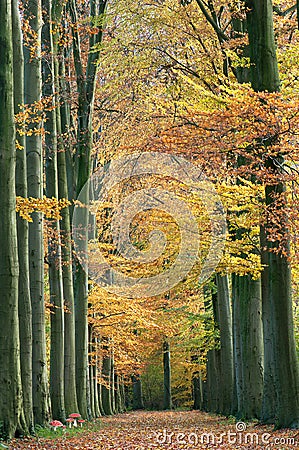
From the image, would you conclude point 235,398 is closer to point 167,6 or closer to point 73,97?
point 73,97

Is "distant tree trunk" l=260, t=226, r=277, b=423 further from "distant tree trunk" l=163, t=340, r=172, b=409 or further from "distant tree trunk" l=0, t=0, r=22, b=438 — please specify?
"distant tree trunk" l=163, t=340, r=172, b=409

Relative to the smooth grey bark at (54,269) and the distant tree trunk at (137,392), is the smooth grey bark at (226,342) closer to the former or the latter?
the smooth grey bark at (54,269)

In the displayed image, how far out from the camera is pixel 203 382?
146ft

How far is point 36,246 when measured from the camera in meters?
13.7

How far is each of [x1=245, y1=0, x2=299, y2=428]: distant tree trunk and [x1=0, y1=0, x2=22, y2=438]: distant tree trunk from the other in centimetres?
424

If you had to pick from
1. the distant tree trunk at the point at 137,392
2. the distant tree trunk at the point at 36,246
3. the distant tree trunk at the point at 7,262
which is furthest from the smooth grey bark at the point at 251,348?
the distant tree trunk at the point at 137,392

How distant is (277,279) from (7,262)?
15.9ft

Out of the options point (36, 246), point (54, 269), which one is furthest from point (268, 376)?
point (36, 246)

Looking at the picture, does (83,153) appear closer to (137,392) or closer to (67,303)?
(67,303)

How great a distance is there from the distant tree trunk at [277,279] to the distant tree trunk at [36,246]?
4.36m

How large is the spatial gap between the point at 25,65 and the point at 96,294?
11970mm

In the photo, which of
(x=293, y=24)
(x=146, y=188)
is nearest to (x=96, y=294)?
(x=146, y=188)

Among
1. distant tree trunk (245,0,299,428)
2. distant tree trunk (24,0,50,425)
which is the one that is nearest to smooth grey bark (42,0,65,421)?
distant tree trunk (24,0,50,425)

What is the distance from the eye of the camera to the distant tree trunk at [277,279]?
11.7 m
